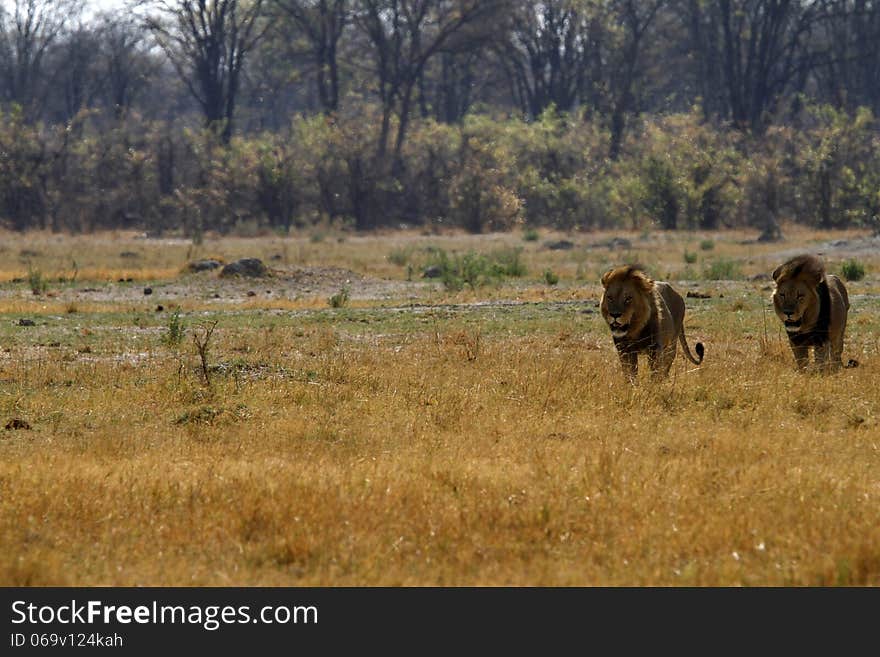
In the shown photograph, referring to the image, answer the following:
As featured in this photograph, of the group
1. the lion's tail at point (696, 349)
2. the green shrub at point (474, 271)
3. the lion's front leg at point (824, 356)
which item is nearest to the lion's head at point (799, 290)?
the lion's front leg at point (824, 356)

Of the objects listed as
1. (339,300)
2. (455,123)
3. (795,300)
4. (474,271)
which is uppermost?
(455,123)

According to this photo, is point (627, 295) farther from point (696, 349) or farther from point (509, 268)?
point (509, 268)

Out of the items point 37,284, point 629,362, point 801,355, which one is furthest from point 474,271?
point 629,362

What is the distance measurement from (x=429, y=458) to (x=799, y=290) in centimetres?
423

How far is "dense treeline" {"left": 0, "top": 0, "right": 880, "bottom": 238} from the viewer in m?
48.5

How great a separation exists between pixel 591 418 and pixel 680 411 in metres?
0.77

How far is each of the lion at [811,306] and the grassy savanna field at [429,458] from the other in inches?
→ 14.8

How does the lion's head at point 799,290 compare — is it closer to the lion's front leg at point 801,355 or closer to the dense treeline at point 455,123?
the lion's front leg at point 801,355

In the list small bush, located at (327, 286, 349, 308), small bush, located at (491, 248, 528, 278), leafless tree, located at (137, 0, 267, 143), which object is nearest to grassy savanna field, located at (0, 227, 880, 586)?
small bush, located at (327, 286, 349, 308)

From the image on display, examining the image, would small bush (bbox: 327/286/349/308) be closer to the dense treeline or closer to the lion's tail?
the lion's tail

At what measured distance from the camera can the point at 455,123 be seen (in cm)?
6462

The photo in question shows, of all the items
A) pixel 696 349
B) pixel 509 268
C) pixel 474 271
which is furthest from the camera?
pixel 509 268

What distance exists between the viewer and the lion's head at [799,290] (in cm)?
1084

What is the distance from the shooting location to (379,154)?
56.1 meters
